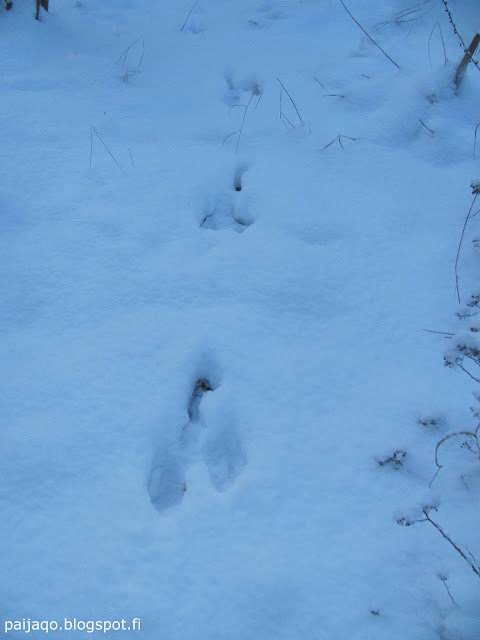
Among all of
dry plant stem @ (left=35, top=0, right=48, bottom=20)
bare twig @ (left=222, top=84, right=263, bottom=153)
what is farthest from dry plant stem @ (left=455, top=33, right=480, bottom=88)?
dry plant stem @ (left=35, top=0, right=48, bottom=20)

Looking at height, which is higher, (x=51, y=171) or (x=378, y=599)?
(x=51, y=171)

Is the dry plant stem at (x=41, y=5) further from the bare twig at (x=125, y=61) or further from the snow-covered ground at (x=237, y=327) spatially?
the bare twig at (x=125, y=61)

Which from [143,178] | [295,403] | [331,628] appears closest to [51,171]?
[143,178]

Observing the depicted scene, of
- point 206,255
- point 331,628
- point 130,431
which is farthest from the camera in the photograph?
point 206,255

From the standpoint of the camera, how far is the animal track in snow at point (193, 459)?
1347 millimetres

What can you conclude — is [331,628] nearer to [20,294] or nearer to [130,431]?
[130,431]

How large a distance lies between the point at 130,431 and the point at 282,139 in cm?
142

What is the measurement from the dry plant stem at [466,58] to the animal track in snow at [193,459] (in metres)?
1.81

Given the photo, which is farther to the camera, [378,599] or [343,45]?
[343,45]

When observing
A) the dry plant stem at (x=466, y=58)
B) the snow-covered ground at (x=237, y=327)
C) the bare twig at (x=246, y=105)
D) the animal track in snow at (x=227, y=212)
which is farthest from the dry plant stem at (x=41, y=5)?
the dry plant stem at (x=466, y=58)

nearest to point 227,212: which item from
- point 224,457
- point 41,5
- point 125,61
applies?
point 224,457

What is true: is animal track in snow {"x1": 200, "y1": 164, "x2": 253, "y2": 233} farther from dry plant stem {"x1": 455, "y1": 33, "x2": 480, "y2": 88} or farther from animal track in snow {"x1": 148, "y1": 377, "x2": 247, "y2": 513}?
dry plant stem {"x1": 455, "y1": 33, "x2": 480, "y2": 88}

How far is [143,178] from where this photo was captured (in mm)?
1955

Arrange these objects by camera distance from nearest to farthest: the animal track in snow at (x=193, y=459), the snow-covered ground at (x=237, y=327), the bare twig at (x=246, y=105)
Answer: the snow-covered ground at (x=237, y=327), the animal track in snow at (x=193, y=459), the bare twig at (x=246, y=105)
